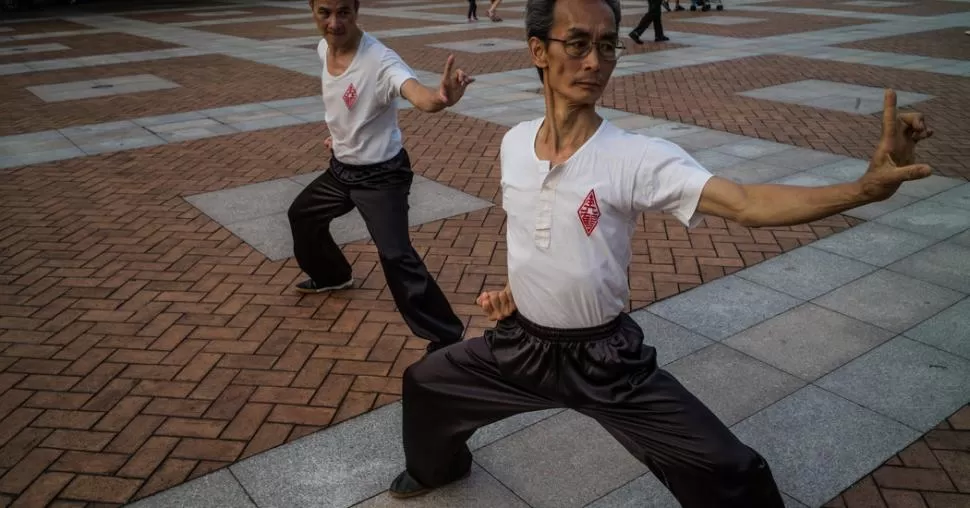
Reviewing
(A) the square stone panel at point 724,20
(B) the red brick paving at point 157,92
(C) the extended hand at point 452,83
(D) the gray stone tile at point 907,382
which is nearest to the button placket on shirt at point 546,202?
(C) the extended hand at point 452,83

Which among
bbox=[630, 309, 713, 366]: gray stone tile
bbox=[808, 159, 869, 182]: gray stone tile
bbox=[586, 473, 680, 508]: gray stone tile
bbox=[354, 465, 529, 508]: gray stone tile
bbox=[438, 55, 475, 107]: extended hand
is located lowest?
bbox=[808, 159, 869, 182]: gray stone tile

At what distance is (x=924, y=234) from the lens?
18.2 feet

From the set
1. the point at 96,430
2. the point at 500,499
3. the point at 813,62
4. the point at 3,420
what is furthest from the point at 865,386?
the point at 813,62

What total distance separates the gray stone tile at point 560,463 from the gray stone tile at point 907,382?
3.92ft

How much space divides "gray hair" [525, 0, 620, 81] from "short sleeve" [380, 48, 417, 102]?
1.63 m

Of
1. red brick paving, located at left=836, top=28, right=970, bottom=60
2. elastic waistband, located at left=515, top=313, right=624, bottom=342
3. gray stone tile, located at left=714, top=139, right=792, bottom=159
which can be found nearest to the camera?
elastic waistband, located at left=515, top=313, right=624, bottom=342

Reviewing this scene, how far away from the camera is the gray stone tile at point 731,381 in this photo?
3558 mm

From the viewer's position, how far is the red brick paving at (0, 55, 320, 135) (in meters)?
9.90

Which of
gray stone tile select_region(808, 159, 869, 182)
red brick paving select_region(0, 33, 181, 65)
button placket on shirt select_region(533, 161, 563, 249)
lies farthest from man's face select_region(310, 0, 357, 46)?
red brick paving select_region(0, 33, 181, 65)

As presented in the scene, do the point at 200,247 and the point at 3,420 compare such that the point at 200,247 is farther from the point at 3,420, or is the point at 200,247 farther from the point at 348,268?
the point at 3,420

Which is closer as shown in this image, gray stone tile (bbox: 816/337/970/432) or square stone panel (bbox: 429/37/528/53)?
gray stone tile (bbox: 816/337/970/432)

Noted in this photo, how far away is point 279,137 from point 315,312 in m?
4.58

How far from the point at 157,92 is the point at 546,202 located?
10678 mm

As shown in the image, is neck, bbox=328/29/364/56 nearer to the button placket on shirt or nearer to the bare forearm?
the button placket on shirt
